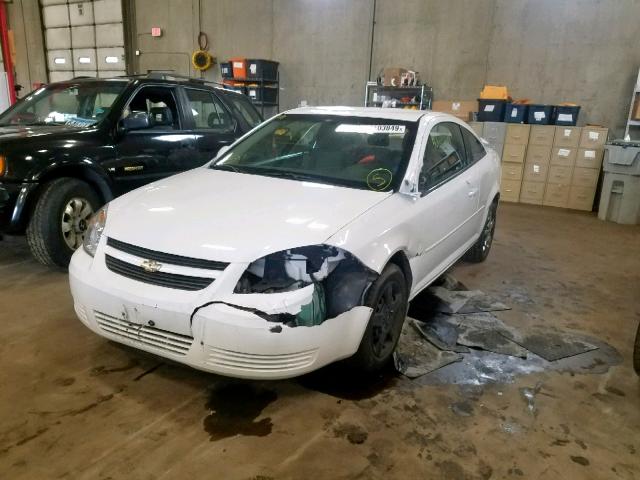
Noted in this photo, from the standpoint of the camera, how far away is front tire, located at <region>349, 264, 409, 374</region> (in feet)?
7.51

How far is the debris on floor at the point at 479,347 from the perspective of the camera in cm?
262

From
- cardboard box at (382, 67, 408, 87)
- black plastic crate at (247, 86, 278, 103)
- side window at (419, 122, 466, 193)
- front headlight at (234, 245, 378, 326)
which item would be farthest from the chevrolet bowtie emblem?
black plastic crate at (247, 86, 278, 103)

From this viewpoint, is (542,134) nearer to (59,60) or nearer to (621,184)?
(621,184)

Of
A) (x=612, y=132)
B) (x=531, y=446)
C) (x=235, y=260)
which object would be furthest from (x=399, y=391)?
(x=612, y=132)

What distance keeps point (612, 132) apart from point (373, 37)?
4503 mm

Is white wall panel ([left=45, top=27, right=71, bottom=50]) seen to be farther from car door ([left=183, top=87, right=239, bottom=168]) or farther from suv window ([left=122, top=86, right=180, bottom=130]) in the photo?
suv window ([left=122, top=86, right=180, bottom=130])

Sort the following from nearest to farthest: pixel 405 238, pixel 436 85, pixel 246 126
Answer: pixel 405 238 → pixel 246 126 → pixel 436 85

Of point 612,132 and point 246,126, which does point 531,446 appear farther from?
point 612,132

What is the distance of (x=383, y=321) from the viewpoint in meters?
2.43

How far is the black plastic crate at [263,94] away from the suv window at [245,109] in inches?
170

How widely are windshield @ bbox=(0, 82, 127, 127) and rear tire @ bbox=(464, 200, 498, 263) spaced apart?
3.44m

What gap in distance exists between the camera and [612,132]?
7609 mm

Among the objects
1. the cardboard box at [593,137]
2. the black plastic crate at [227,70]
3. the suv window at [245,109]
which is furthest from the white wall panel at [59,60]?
the cardboard box at [593,137]

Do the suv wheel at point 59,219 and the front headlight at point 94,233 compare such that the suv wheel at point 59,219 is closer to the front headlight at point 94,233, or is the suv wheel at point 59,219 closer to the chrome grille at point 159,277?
the front headlight at point 94,233
